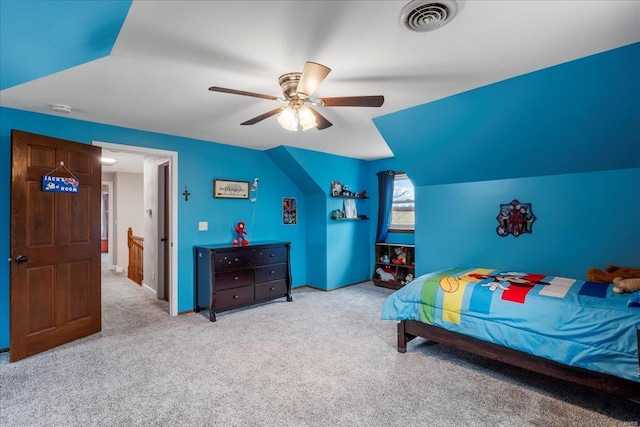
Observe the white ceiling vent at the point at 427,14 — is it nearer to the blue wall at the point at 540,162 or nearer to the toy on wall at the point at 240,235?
the blue wall at the point at 540,162

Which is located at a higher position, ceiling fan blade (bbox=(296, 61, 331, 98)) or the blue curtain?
ceiling fan blade (bbox=(296, 61, 331, 98))

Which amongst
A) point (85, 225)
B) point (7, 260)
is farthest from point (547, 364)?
point (7, 260)

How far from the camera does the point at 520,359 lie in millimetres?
2340

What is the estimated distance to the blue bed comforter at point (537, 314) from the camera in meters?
1.99

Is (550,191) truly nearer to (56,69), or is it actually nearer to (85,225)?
(56,69)

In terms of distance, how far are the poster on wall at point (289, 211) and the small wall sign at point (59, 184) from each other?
2768 millimetres

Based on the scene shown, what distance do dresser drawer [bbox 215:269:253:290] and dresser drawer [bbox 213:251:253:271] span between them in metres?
0.08

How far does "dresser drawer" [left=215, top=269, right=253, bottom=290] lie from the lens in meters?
3.96

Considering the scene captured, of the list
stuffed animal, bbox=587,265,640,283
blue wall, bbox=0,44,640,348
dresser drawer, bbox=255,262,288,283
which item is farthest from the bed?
dresser drawer, bbox=255,262,288,283

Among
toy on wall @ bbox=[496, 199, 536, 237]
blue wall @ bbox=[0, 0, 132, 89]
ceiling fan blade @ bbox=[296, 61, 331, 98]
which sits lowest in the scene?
toy on wall @ bbox=[496, 199, 536, 237]

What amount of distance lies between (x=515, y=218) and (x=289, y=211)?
324cm

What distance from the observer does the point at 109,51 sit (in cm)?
200

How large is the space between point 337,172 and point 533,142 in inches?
117

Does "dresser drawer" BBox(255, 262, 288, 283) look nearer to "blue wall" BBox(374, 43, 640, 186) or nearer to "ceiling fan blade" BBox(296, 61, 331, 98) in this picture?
"blue wall" BBox(374, 43, 640, 186)
